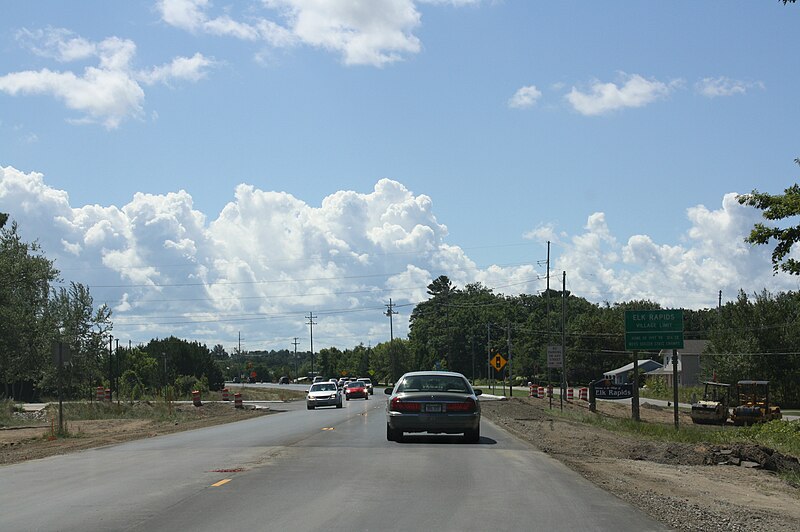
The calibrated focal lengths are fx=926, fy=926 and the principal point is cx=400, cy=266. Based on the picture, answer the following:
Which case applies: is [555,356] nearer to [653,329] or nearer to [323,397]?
[653,329]

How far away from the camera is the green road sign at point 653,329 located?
3306 cm

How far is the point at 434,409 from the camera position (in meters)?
20.2

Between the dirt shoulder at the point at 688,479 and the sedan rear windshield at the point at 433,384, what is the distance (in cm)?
226

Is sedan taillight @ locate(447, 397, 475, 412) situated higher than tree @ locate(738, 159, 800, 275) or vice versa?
tree @ locate(738, 159, 800, 275)

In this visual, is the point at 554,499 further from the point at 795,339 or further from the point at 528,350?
the point at 528,350

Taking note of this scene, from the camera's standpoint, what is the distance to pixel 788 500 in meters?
13.5

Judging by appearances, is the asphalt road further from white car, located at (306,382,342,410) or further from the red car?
the red car

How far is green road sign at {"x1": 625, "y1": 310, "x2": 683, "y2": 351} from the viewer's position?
33062 millimetres

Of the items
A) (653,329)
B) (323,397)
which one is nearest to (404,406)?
(653,329)

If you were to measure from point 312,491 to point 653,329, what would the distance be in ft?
76.8

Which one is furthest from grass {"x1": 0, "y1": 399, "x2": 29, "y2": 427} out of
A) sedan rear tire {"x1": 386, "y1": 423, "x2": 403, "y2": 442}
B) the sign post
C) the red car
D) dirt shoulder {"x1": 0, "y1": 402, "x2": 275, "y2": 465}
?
the red car

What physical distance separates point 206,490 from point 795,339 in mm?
62781

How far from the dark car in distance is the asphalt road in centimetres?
43

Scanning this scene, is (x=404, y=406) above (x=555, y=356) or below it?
below
